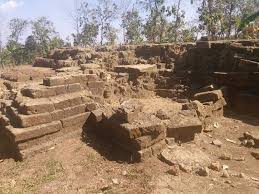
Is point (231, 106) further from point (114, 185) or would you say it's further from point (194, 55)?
point (114, 185)

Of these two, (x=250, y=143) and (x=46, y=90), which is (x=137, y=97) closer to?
(x=46, y=90)

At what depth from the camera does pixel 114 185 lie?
453 cm

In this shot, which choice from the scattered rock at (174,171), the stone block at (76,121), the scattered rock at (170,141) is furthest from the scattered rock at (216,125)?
the stone block at (76,121)

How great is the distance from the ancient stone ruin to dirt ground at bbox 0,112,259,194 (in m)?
0.24

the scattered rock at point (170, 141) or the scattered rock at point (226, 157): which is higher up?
the scattered rock at point (170, 141)

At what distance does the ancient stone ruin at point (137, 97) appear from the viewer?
5.48 m

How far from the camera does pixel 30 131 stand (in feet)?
17.7

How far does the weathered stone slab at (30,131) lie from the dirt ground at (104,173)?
284 millimetres

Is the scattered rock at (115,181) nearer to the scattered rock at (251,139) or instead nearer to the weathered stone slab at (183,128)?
the weathered stone slab at (183,128)

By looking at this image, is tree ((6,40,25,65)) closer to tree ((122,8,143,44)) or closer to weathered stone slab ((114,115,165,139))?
tree ((122,8,143,44))

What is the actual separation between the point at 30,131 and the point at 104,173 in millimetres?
1567

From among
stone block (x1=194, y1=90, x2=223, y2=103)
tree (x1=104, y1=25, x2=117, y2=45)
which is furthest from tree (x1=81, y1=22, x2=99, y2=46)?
stone block (x1=194, y1=90, x2=223, y2=103)

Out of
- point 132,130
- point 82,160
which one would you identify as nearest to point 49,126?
point 82,160

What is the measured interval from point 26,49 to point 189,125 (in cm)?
3138
